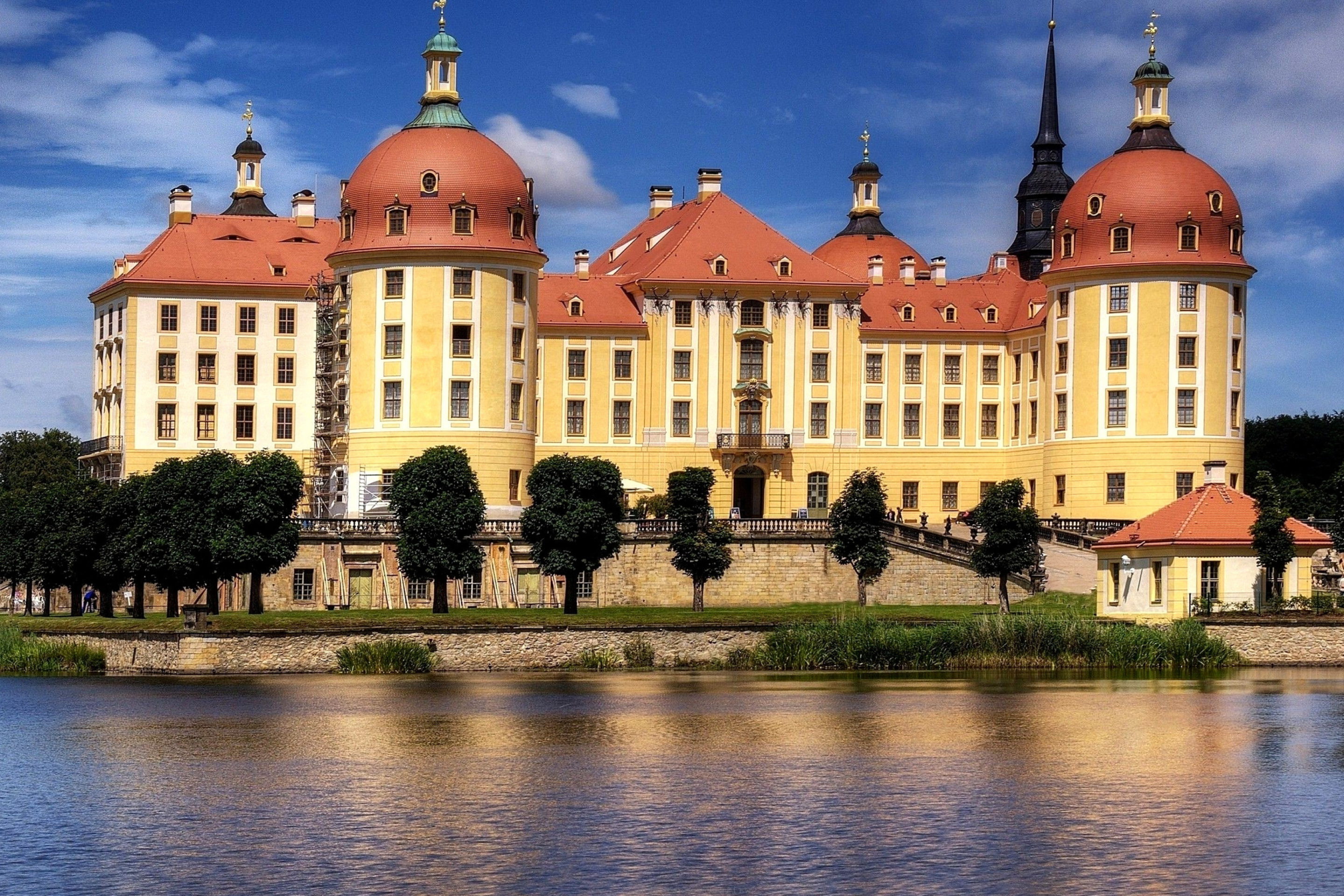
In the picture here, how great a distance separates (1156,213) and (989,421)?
13.6 m

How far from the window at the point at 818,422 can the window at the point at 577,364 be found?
33.0 feet

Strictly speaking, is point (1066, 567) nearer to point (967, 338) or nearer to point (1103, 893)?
point (967, 338)

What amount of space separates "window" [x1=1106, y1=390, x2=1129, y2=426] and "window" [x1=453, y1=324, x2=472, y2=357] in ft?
85.9

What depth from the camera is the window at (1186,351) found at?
294 ft

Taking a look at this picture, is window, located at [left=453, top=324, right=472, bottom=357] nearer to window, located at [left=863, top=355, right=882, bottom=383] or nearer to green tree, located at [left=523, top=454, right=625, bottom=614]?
green tree, located at [left=523, top=454, right=625, bottom=614]

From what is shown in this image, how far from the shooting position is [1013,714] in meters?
46.0

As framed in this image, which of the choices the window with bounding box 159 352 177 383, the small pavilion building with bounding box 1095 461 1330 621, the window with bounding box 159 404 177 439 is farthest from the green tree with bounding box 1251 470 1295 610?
the window with bounding box 159 352 177 383

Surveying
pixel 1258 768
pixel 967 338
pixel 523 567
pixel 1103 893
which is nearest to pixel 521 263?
pixel 523 567

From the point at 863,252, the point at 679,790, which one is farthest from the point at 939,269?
the point at 679,790

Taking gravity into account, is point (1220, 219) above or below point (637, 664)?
above

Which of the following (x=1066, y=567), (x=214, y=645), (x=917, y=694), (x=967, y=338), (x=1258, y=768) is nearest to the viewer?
(x=1258, y=768)

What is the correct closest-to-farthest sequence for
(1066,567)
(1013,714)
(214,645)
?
1. (1013,714)
2. (214,645)
3. (1066,567)

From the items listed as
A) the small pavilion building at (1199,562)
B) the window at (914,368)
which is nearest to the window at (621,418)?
the window at (914,368)

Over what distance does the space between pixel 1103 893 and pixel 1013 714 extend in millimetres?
20330
